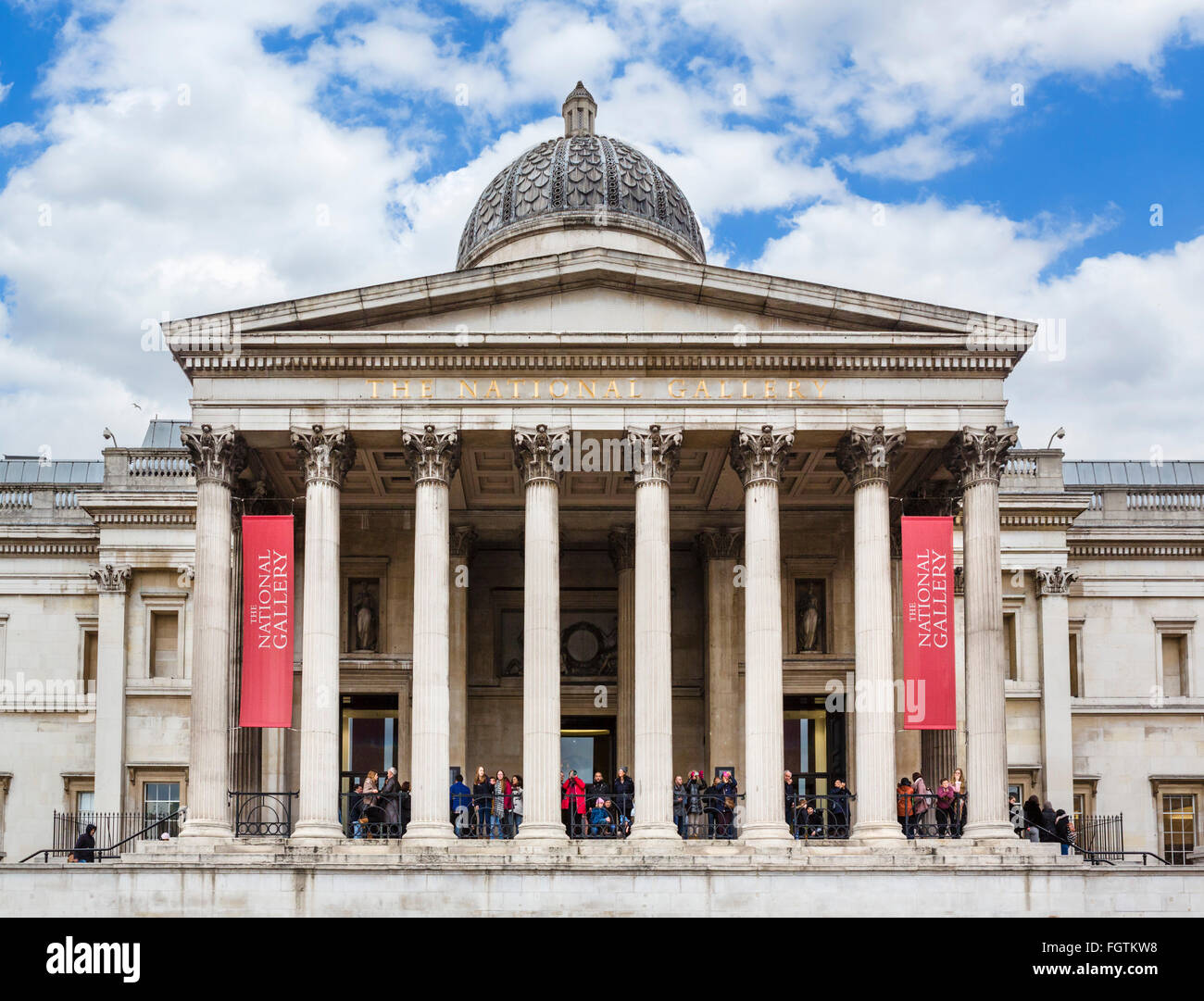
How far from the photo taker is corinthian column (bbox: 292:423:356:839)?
37.5 meters

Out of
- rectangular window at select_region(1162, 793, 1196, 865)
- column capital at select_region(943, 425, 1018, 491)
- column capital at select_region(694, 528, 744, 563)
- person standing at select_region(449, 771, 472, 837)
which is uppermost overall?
column capital at select_region(943, 425, 1018, 491)

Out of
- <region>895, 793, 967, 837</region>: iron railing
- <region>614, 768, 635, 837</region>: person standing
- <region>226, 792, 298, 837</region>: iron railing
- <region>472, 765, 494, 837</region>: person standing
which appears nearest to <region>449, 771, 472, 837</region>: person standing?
<region>472, 765, 494, 837</region>: person standing

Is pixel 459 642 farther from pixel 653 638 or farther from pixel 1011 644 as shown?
pixel 1011 644

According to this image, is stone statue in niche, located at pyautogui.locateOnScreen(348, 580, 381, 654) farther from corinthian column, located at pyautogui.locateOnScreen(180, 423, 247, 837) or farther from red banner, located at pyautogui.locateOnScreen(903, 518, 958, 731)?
red banner, located at pyautogui.locateOnScreen(903, 518, 958, 731)

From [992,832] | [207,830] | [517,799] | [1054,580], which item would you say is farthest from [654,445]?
[1054,580]

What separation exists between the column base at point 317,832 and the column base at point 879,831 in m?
11.5

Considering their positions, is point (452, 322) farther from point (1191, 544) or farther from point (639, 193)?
point (1191, 544)

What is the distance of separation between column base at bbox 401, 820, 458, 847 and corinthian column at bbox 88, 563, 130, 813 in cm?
1772

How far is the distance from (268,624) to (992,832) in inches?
666

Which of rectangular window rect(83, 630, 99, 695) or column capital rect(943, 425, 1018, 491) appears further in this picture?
rectangular window rect(83, 630, 99, 695)

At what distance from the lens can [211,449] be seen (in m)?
39.5

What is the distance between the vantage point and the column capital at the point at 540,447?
39.5 metres

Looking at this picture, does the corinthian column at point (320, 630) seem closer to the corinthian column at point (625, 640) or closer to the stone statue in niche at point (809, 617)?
the corinthian column at point (625, 640)
